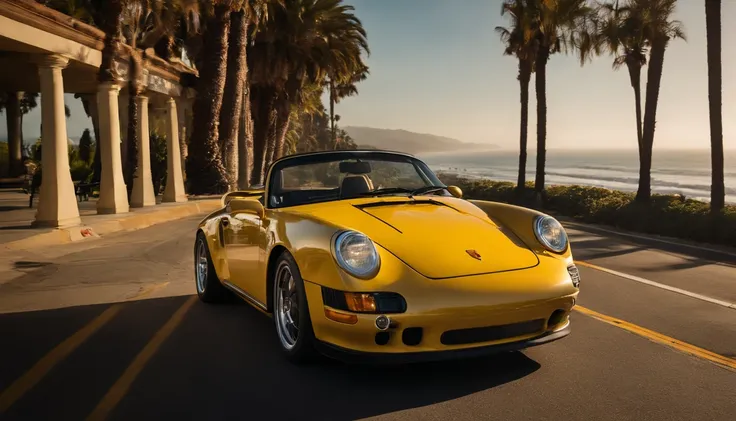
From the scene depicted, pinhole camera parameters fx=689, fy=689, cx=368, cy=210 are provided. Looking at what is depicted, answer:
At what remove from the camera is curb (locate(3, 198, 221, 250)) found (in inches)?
509

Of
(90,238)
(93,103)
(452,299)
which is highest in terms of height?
(93,103)

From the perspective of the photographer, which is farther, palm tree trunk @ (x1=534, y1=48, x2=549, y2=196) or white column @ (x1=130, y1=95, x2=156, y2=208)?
palm tree trunk @ (x1=534, y1=48, x2=549, y2=196)

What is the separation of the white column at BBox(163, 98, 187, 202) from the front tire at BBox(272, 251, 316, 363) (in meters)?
20.3

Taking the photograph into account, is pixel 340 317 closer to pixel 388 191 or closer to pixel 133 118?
pixel 388 191

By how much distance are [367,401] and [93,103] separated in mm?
27003

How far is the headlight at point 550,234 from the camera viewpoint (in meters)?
5.00

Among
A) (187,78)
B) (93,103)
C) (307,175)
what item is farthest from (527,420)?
(93,103)

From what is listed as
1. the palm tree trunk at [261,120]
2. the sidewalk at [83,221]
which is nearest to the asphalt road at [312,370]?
the sidewalk at [83,221]

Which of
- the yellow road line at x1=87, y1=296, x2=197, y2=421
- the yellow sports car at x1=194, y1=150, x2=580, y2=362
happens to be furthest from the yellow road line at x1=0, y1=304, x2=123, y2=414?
the yellow sports car at x1=194, y1=150, x2=580, y2=362

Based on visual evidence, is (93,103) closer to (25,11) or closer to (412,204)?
(25,11)

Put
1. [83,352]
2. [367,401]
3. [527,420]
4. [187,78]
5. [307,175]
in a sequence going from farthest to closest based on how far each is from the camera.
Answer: [187,78], [307,175], [83,352], [367,401], [527,420]

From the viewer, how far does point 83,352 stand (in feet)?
17.3

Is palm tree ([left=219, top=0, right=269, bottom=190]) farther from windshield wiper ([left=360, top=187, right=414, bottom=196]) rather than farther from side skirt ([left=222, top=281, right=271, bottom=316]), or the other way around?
windshield wiper ([left=360, top=187, right=414, bottom=196])

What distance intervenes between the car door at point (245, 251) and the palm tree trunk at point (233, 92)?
73.0ft
